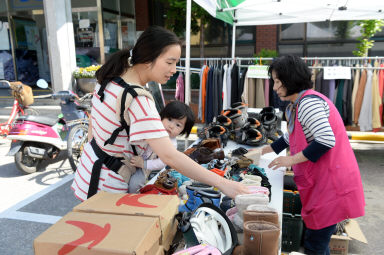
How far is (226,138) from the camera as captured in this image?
343 cm

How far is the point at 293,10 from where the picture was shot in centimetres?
620

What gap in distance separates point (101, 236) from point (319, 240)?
1.78 m

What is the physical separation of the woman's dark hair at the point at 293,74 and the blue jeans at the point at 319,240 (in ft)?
3.48

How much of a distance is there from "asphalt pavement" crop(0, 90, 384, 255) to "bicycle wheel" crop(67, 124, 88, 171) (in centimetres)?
32

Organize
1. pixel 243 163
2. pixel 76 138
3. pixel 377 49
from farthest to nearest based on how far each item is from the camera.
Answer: pixel 377 49 < pixel 76 138 < pixel 243 163

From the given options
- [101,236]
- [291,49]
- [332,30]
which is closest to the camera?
[101,236]

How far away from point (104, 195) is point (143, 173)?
1.13 ft

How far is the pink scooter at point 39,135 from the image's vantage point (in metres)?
4.89

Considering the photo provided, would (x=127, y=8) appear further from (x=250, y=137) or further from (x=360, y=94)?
(x=250, y=137)

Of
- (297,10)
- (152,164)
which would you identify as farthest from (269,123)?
(297,10)

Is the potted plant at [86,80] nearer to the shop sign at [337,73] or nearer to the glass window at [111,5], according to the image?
the glass window at [111,5]

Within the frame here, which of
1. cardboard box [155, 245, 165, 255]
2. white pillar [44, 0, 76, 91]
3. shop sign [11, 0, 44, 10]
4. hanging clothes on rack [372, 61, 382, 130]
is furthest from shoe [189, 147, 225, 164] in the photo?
shop sign [11, 0, 44, 10]

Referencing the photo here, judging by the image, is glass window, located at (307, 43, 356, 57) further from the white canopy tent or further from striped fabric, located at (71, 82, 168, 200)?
striped fabric, located at (71, 82, 168, 200)

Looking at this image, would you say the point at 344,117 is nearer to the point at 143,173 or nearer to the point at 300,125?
the point at 300,125
